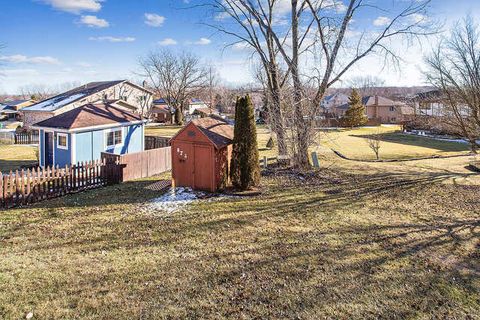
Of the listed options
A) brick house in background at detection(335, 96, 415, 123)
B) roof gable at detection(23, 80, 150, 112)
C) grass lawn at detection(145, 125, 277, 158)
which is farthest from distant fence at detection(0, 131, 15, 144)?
brick house in background at detection(335, 96, 415, 123)

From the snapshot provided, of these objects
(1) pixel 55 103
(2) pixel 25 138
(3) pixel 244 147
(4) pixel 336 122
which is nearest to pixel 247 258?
(3) pixel 244 147

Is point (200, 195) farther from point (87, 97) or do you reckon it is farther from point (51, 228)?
point (87, 97)

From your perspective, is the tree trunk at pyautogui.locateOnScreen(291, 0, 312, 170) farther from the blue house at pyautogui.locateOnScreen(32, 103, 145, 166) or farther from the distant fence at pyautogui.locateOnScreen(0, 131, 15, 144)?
the distant fence at pyautogui.locateOnScreen(0, 131, 15, 144)

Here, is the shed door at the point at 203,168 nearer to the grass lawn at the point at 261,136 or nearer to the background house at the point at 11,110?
the grass lawn at the point at 261,136

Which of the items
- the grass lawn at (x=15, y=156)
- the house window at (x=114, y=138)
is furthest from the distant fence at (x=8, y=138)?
the house window at (x=114, y=138)

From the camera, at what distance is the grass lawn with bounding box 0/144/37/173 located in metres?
21.0

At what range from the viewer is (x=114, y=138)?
20.5 metres

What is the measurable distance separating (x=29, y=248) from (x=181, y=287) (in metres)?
4.32

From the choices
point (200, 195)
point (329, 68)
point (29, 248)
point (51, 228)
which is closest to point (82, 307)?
point (29, 248)

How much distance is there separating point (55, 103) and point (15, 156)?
47.6 feet

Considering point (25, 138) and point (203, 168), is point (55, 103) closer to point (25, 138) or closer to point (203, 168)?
point (25, 138)

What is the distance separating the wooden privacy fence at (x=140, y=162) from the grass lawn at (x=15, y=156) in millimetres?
8270

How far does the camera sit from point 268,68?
18844 millimetres

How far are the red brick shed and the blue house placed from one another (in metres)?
7.21
